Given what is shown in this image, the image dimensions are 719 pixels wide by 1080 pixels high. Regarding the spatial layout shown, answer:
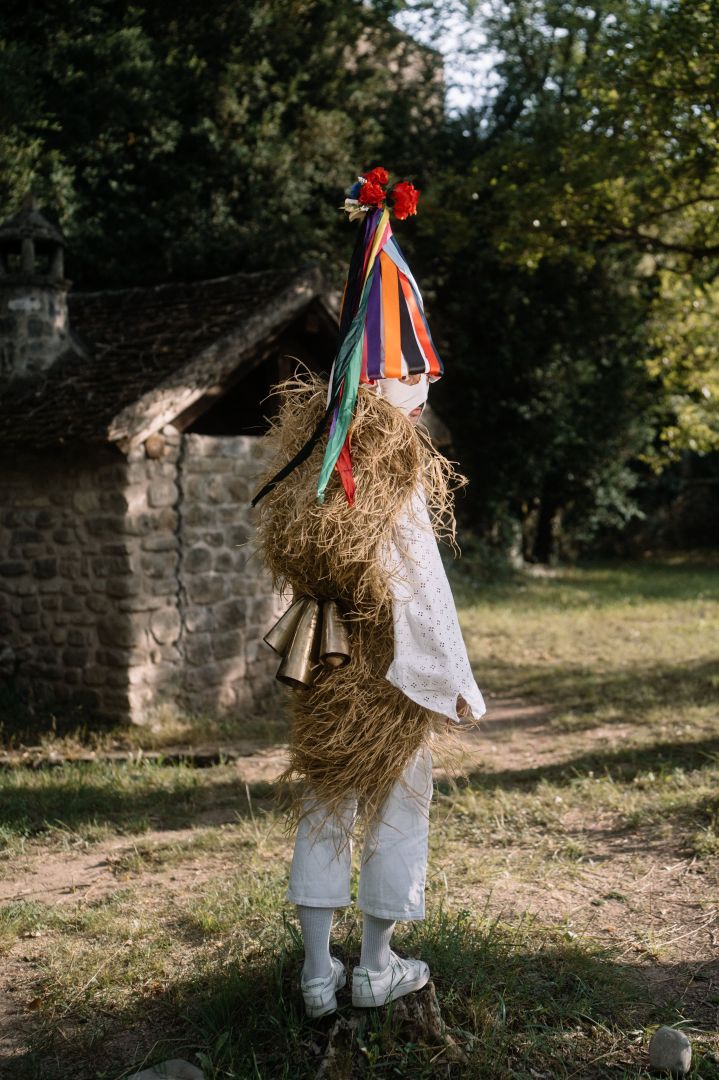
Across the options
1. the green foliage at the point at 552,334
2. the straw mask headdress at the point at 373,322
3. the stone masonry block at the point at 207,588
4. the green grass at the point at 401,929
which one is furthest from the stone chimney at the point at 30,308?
the straw mask headdress at the point at 373,322

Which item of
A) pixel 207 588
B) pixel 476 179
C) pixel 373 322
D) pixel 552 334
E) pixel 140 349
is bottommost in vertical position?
pixel 207 588

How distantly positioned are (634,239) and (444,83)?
343 inches

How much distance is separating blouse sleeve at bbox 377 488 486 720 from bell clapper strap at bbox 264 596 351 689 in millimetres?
170

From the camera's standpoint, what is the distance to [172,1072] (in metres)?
2.87

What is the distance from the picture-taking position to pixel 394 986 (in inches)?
117

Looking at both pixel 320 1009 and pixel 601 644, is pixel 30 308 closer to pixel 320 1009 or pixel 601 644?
pixel 320 1009

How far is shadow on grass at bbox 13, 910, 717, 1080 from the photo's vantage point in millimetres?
2914

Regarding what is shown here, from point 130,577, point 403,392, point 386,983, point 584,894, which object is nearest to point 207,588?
point 130,577

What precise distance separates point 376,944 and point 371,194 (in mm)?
2317

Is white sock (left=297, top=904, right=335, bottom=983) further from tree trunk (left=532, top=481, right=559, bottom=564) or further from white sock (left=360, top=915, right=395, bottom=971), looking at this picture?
tree trunk (left=532, top=481, right=559, bottom=564)

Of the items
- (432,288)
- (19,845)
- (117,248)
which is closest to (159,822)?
(19,845)

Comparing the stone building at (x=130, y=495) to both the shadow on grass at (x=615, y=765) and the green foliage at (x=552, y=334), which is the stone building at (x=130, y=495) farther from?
the green foliage at (x=552, y=334)

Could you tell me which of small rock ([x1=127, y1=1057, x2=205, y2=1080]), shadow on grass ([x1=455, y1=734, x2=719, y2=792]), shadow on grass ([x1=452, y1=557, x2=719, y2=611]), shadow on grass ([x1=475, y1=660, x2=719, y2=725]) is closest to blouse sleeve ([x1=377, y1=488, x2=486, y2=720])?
small rock ([x1=127, y1=1057, x2=205, y2=1080])

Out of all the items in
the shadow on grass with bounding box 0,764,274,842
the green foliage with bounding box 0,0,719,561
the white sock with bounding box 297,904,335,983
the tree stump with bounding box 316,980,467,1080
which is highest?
the green foliage with bounding box 0,0,719,561
